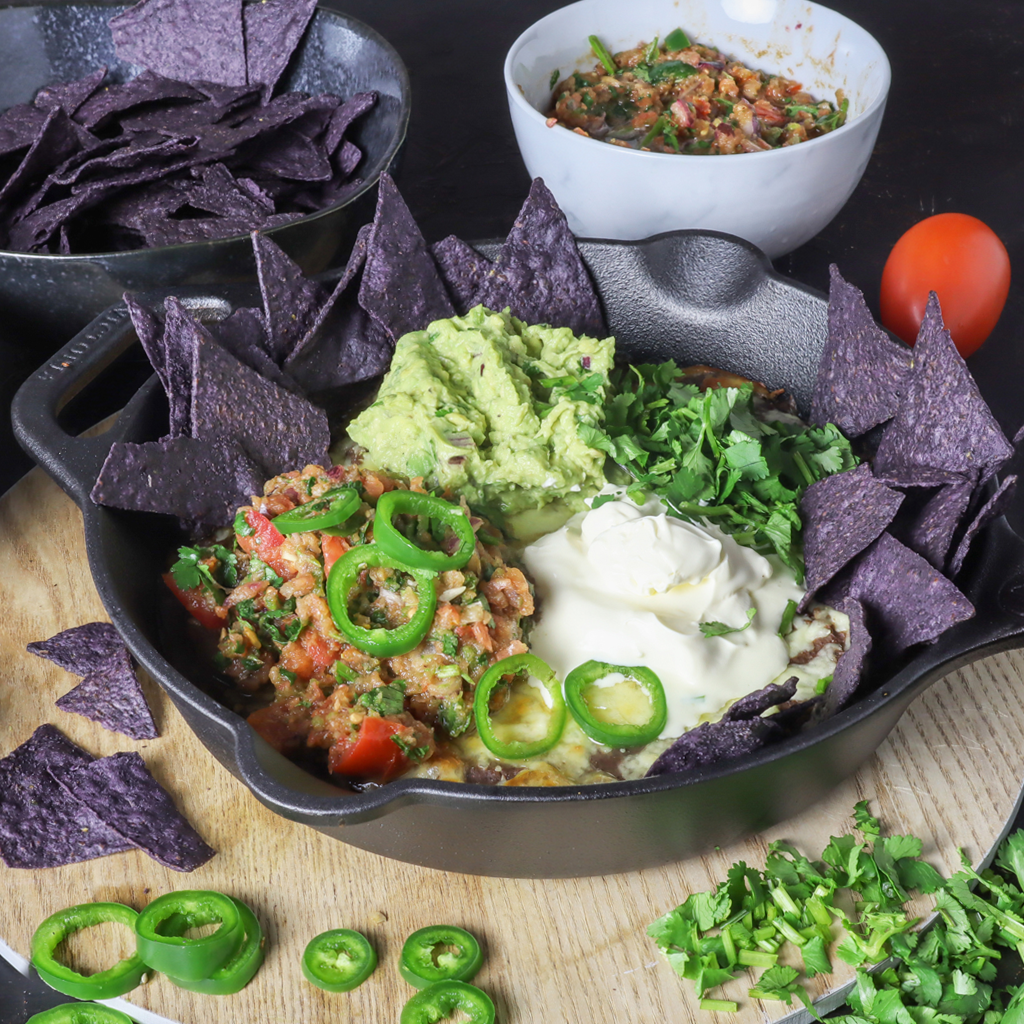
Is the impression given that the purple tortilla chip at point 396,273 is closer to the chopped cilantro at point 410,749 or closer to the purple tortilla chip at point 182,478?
the purple tortilla chip at point 182,478

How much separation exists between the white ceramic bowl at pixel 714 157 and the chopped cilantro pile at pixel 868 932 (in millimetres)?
1802

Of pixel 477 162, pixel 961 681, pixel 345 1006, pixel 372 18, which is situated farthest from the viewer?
pixel 372 18

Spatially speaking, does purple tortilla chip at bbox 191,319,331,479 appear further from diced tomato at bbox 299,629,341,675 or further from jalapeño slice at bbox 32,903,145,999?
jalapeño slice at bbox 32,903,145,999

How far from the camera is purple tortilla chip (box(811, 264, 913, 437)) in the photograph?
2.57 meters

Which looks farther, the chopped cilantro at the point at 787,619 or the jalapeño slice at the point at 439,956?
the chopped cilantro at the point at 787,619

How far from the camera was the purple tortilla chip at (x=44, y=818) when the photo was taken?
2.19 m

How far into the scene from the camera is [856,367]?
2.66 meters

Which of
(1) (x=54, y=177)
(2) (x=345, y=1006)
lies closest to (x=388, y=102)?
(1) (x=54, y=177)

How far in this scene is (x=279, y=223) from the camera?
301 centimetres

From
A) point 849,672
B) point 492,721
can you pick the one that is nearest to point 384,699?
point 492,721

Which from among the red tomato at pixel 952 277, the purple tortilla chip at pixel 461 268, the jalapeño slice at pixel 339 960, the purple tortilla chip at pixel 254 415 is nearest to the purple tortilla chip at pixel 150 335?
the purple tortilla chip at pixel 254 415

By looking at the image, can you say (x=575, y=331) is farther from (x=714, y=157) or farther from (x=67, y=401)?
(x=67, y=401)

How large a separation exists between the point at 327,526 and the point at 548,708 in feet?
1.90

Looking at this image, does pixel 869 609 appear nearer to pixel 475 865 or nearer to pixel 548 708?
pixel 548 708
